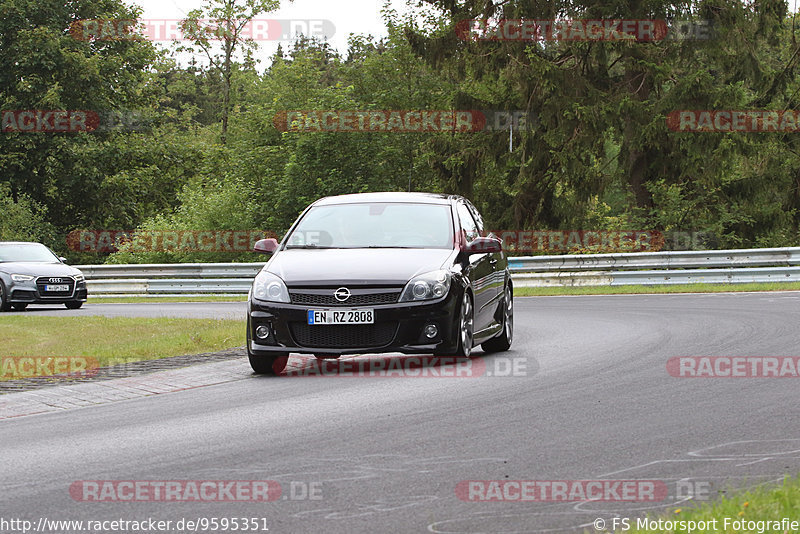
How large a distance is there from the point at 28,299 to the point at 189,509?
20.4 metres

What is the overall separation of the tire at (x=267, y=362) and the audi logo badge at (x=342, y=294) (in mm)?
777

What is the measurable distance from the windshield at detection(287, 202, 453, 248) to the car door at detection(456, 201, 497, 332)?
1.10ft

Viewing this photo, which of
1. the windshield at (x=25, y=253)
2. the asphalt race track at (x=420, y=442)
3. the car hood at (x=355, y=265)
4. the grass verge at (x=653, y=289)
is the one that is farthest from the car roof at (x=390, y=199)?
the windshield at (x=25, y=253)

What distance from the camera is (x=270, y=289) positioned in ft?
34.5

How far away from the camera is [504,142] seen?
1382 inches

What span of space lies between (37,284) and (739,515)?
22.0 meters

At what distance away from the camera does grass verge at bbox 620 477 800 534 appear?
14.8ft

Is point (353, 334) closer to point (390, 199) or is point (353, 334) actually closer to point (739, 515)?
point (390, 199)

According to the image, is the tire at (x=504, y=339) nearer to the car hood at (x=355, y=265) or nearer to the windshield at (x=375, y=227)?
the windshield at (x=375, y=227)

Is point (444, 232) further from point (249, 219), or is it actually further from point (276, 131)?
point (276, 131)

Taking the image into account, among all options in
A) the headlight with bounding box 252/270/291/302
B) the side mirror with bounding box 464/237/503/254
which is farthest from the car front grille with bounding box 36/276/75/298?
the side mirror with bounding box 464/237/503/254

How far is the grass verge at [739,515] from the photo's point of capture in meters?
4.52

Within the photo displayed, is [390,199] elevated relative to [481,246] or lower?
elevated

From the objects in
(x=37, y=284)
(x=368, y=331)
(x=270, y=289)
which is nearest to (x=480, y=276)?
(x=368, y=331)
